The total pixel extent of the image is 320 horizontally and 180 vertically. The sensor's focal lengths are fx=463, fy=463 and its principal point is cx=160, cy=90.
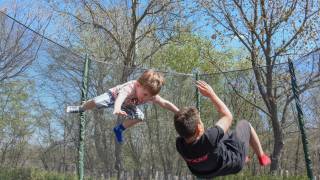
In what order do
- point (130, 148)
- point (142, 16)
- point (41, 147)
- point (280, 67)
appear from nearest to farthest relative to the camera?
point (41, 147)
point (280, 67)
point (130, 148)
point (142, 16)

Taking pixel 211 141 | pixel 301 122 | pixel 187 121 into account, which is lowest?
pixel 211 141

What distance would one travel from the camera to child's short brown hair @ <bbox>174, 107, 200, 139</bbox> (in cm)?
260

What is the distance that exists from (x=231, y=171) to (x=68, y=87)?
3100 mm

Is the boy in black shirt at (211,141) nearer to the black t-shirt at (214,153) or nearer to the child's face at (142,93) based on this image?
the black t-shirt at (214,153)

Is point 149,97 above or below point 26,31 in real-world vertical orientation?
below

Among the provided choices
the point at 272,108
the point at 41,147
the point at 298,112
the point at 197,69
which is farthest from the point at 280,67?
the point at 197,69

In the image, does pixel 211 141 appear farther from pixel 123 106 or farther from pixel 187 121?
pixel 123 106

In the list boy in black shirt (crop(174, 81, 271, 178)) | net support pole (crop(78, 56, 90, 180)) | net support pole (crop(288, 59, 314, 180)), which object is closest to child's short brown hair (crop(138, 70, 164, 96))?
boy in black shirt (crop(174, 81, 271, 178))

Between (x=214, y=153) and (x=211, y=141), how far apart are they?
99mm

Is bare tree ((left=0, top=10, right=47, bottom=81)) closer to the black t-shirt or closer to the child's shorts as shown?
the child's shorts

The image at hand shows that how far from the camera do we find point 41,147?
501cm

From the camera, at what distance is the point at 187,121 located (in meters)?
2.60

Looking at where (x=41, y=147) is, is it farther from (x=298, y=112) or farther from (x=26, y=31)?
(x=298, y=112)

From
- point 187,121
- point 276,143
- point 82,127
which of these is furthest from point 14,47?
point 276,143
